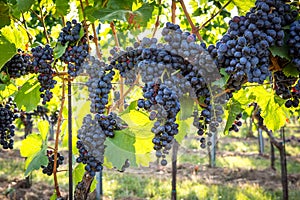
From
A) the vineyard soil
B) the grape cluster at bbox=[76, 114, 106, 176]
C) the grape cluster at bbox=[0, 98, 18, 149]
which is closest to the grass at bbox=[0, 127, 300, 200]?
the vineyard soil

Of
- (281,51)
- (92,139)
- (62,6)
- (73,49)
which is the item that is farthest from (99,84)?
(62,6)

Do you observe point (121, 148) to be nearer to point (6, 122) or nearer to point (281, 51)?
point (281, 51)

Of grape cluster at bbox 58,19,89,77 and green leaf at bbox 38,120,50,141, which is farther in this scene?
green leaf at bbox 38,120,50,141

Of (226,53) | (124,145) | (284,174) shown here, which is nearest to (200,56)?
(226,53)

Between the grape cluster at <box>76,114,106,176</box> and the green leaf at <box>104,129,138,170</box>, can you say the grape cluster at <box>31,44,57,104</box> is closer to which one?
the grape cluster at <box>76,114,106,176</box>

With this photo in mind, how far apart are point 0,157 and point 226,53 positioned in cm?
1182

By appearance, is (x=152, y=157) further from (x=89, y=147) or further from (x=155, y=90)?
(x=155, y=90)

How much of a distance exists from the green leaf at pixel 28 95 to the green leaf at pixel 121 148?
0.81m

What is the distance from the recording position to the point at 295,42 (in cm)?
109

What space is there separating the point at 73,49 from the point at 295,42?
91 centimetres

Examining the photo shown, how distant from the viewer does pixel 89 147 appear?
1.46 meters

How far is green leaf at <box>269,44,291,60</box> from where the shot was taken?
43.9 inches

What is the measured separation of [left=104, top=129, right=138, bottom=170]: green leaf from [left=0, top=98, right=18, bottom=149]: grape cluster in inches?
65.4

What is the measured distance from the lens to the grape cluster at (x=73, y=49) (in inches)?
62.1
